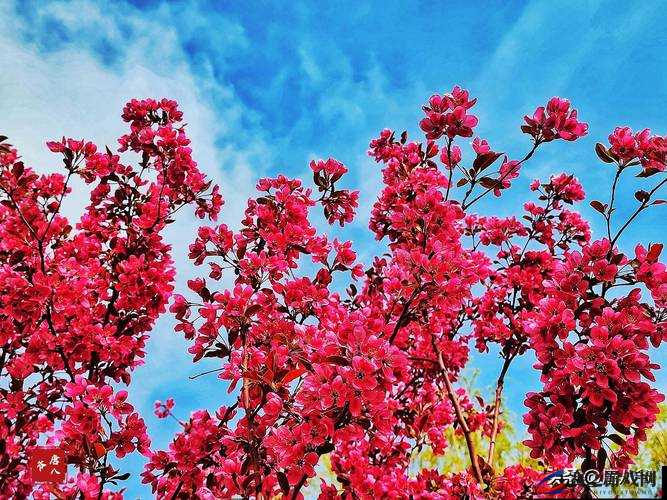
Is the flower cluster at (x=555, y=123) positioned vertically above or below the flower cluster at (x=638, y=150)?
above

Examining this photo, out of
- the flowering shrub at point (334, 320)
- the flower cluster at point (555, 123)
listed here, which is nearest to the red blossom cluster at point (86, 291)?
the flowering shrub at point (334, 320)

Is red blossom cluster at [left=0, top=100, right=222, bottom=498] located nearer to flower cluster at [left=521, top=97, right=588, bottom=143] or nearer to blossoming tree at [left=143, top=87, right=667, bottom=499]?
blossoming tree at [left=143, top=87, right=667, bottom=499]

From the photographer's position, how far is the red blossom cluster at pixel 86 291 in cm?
281

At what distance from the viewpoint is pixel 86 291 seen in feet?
10.6

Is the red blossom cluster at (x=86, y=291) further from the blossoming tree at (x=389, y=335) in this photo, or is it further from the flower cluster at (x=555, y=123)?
the flower cluster at (x=555, y=123)

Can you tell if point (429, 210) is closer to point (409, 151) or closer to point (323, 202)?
point (323, 202)

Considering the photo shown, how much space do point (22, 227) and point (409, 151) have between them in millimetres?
2761

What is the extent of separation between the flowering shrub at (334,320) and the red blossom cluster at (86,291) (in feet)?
0.05

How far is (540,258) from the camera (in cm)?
434

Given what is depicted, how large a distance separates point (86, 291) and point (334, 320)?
5.11ft

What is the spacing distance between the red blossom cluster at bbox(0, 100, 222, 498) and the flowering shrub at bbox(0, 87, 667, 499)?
0.05 ft

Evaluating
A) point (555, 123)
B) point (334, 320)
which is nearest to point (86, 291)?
point (334, 320)

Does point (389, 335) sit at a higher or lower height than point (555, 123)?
lower

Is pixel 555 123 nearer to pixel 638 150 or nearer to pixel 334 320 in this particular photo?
pixel 638 150
